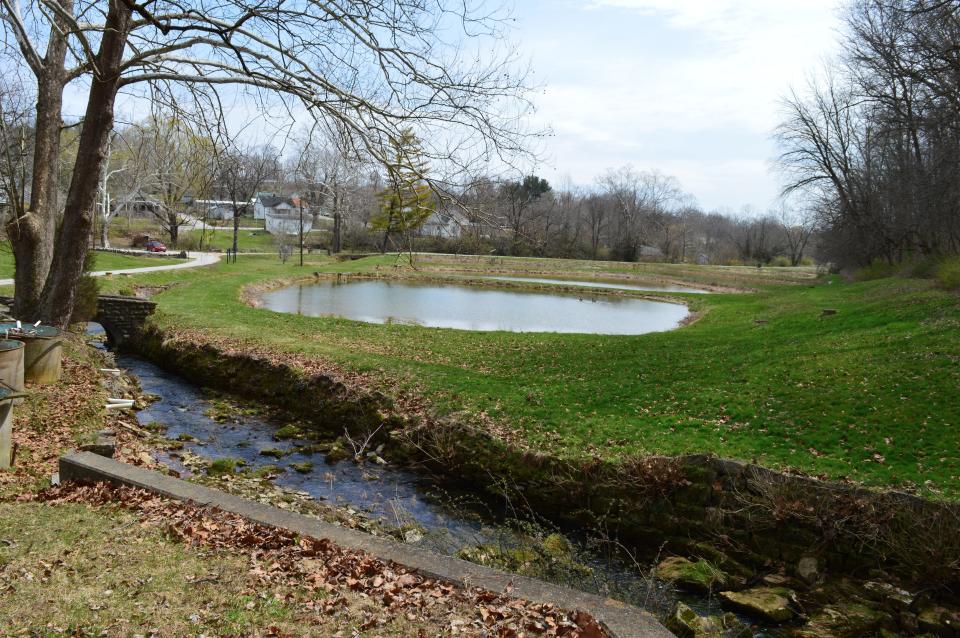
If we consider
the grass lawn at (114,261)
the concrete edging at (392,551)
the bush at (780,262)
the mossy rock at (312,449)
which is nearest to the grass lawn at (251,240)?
the grass lawn at (114,261)

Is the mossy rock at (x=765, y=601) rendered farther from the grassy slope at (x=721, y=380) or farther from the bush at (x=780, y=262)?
the bush at (x=780, y=262)

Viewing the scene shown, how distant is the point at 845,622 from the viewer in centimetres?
639

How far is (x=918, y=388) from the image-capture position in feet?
35.0

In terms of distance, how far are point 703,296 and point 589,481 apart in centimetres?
3109

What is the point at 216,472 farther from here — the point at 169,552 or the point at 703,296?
the point at 703,296

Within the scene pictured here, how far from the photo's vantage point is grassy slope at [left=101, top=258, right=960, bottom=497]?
9312 mm

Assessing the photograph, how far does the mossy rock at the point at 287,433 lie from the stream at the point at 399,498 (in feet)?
0.43

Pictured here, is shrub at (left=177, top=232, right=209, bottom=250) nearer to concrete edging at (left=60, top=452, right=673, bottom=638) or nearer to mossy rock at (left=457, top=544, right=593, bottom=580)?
concrete edging at (left=60, top=452, right=673, bottom=638)

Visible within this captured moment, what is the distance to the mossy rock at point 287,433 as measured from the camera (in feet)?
38.4

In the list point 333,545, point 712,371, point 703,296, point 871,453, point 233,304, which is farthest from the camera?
point 703,296

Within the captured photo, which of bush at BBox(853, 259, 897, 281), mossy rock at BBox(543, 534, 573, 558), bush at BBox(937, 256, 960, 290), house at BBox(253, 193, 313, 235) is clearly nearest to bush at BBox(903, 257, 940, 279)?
bush at BBox(853, 259, 897, 281)

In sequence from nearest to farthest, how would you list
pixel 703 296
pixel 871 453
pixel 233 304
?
pixel 871 453 < pixel 233 304 < pixel 703 296

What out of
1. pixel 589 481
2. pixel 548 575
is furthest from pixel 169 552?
pixel 589 481

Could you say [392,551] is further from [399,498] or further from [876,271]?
[876,271]
